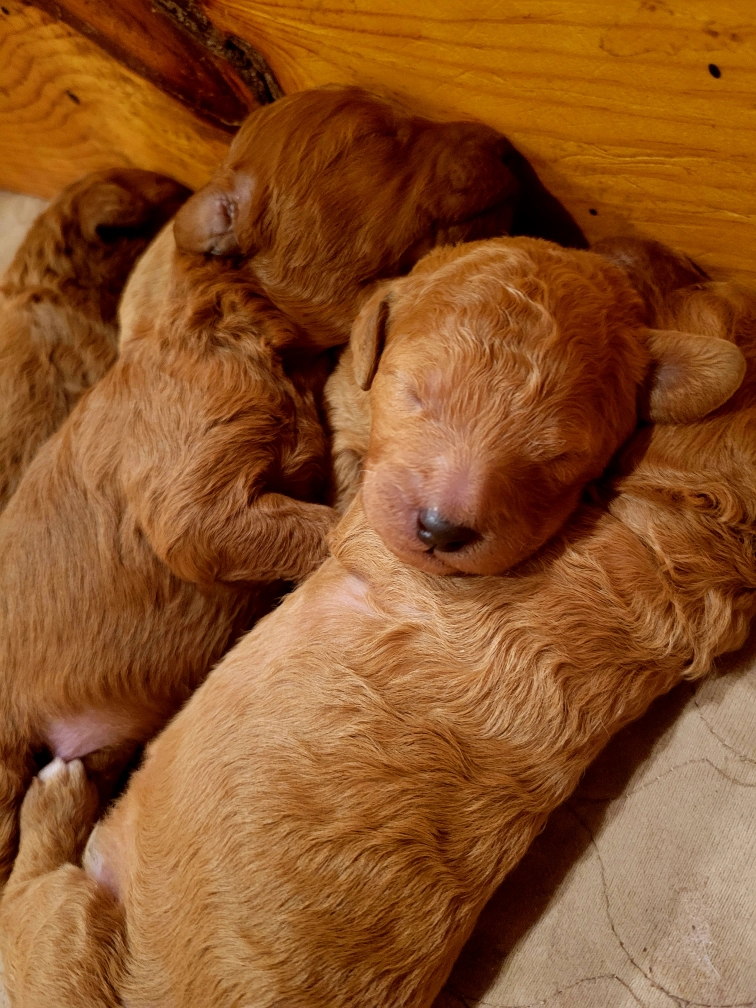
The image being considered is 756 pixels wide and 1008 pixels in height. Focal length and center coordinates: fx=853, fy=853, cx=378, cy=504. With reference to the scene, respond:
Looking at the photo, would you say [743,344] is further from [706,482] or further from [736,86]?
[736,86]

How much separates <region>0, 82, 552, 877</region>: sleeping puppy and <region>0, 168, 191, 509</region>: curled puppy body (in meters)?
0.45

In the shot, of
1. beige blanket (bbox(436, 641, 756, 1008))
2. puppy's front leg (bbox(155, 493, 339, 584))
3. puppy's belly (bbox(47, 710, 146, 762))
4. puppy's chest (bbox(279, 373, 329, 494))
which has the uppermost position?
puppy's chest (bbox(279, 373, 329, 494))

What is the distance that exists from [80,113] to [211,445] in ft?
4.84

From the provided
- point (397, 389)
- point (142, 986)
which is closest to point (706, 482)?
point (397, 389)

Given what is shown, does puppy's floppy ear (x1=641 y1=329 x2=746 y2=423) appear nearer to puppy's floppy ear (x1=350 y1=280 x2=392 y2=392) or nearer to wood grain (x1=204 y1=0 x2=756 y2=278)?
wood grain (x1=204 y1=0 x2=756 y2=278)

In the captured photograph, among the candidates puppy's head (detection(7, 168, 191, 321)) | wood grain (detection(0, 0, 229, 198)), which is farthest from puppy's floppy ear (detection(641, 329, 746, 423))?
puppy's head (detection(7, 168, 191, 321))

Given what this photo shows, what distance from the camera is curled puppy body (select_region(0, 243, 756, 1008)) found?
5.12 feet

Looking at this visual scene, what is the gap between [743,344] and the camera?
66.9 inches

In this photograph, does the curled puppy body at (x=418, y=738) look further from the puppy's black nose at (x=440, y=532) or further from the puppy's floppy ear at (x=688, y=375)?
the puppy's black nose at (x=440, y=532)

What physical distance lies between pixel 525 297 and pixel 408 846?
3.33ft

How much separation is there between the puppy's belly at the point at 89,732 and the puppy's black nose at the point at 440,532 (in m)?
1.07

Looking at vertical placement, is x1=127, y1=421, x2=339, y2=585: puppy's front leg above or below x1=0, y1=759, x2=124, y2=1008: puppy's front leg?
above

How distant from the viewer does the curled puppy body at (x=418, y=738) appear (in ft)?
5.12

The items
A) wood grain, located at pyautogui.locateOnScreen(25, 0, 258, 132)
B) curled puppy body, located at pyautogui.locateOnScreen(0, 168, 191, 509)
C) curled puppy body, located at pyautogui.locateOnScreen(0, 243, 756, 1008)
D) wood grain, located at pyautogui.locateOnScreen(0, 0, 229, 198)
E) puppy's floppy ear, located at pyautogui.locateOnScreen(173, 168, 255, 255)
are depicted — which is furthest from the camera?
curled puppy body, located at pyautogui.locateOnScreen(0, 168, 191, 509)
